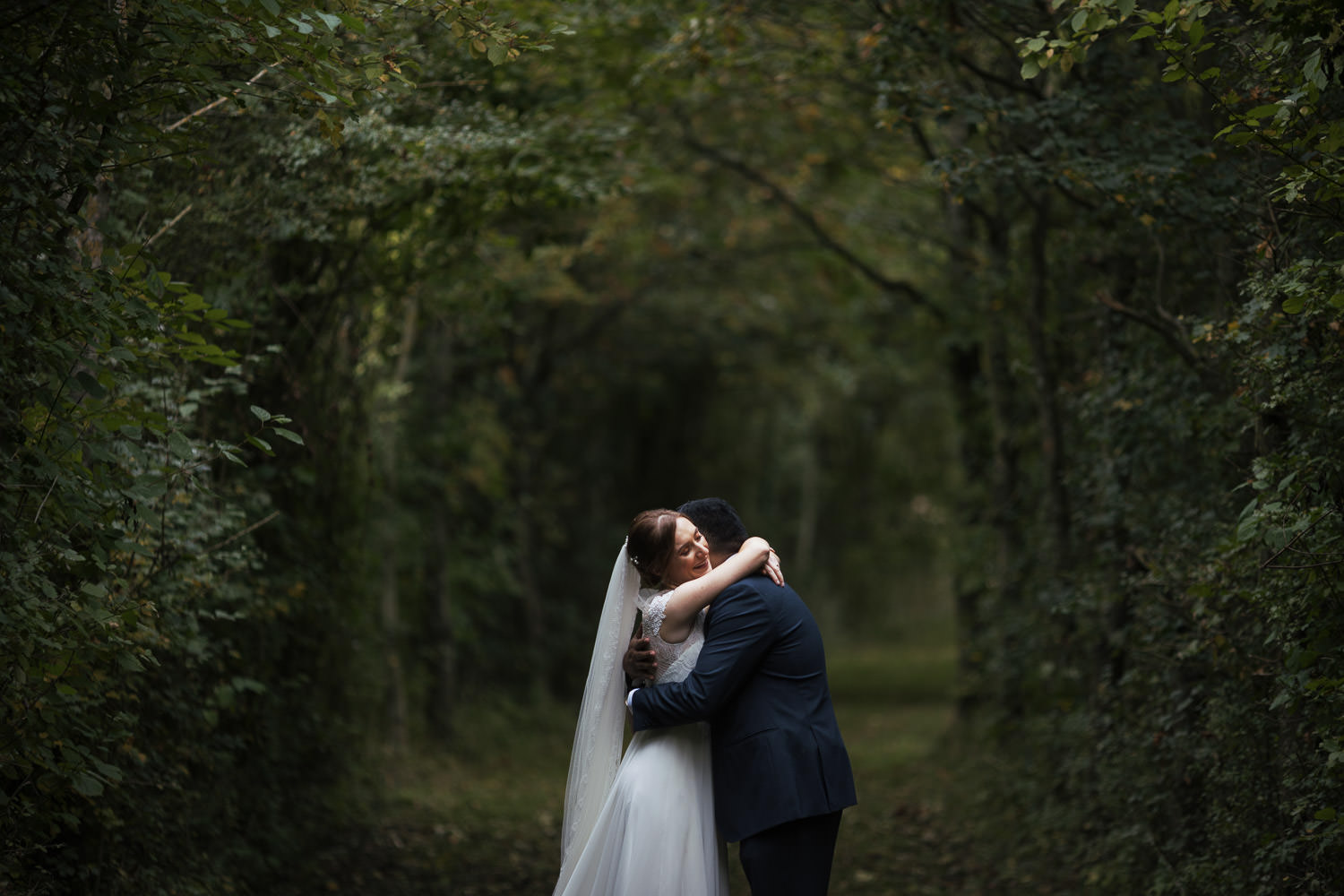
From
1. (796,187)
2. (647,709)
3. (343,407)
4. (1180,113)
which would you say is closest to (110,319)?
(647,709)

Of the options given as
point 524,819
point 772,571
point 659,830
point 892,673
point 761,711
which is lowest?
point 892,673

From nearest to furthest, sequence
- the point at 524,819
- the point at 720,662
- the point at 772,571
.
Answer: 1. the point at 720,662
2. the point at 772,571
3. the point at 524,819

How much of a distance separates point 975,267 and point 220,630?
7594 mm

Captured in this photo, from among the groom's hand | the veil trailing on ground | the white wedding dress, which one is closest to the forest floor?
the veil trailing on ground

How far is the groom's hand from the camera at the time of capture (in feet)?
14.7

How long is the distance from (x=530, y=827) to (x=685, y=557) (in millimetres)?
A: 6589

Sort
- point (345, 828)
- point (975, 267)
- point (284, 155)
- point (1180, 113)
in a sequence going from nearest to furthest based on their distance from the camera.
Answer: point (284, 155), point (1180, 113), point (345, 828), point (975, 267)

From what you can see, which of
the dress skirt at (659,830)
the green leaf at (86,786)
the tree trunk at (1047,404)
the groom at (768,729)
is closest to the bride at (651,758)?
the dress skirt at (659,830)

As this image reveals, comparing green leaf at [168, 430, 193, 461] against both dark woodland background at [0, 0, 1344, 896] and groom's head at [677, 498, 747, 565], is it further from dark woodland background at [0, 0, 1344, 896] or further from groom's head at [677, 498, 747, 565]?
groom's head at [677, 498, 747, 565]

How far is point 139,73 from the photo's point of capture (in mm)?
4965

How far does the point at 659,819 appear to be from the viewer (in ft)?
14.2

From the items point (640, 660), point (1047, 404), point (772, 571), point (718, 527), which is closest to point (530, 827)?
point (1047, 404)

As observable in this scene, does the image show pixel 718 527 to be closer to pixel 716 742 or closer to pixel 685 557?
A: pixel 685 557

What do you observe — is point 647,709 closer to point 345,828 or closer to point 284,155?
point 284,155
